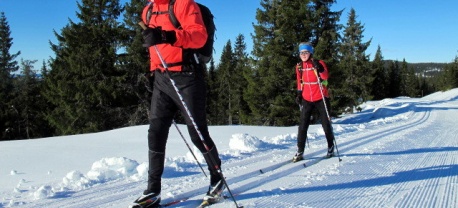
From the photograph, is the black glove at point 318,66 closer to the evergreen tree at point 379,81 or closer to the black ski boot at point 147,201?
the black ski boot at point 147,201

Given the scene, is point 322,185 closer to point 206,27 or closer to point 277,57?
point 206,27

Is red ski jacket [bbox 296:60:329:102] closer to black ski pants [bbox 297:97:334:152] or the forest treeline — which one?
black ski pants [bbox 297:97:334:152]

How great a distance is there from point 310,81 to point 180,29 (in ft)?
12.2

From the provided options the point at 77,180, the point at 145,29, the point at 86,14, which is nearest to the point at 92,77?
the point at 86,14

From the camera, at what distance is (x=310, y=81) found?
6305 millimetres

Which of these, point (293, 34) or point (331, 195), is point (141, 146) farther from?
point (293, 34)

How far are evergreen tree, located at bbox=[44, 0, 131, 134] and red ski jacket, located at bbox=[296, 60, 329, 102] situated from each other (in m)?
17.2

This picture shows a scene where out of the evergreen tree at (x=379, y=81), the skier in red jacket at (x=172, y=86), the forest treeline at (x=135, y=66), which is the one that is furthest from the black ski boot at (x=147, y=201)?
the evergreen tree at (x=379, y=81)

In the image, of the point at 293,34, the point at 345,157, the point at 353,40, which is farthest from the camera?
the point at 353,40

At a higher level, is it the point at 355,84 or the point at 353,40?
the point at 353,40

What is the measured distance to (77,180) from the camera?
443 cm

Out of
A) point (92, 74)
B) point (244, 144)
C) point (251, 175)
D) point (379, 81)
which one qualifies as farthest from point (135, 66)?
point (379, 81)

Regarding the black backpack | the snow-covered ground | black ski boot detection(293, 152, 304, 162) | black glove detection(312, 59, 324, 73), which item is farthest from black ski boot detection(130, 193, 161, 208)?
black glove detection(312, 59, 324, 73)

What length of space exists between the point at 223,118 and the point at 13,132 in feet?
79.7
